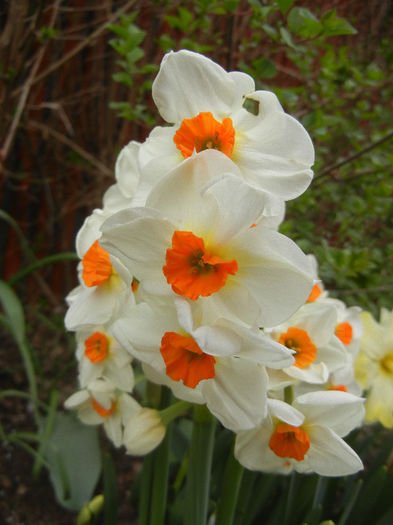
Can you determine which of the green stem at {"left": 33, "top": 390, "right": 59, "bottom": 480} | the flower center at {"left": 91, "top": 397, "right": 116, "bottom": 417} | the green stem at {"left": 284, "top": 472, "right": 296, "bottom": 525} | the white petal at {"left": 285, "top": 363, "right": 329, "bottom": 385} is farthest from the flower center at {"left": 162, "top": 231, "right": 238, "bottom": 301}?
the green stem at {"left": 33, "top": 390, "right": 59, "bottom": 480}

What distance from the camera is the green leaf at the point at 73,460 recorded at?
4.27ft

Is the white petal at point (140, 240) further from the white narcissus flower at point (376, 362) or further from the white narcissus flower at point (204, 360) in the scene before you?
the white narcissus flower at point (376, 362)

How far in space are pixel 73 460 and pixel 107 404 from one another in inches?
Result: 27.1

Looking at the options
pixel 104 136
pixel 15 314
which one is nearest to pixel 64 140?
pixel 104 136

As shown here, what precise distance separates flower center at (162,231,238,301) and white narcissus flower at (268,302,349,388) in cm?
23

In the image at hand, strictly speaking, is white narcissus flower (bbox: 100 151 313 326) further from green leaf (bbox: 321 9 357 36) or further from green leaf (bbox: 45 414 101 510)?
green leaf (bbox: 45 414 101 510)

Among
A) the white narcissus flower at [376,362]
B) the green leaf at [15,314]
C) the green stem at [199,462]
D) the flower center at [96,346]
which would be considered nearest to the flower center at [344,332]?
the white narcissus flower at [376,362]

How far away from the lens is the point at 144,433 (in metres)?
0.73

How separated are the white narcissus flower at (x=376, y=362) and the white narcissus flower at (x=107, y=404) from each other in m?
0.48

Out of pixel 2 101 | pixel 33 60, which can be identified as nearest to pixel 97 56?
pixel 33 60

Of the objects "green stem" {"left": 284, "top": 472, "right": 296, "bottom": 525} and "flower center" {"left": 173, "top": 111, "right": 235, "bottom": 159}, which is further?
"green stem" {"left": 284, "top": 472, "right": 296, "bottom": 525}

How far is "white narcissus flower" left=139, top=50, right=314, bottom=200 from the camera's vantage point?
23.2 inches

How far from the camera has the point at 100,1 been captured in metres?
2.09

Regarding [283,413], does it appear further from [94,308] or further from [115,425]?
[115,425]
